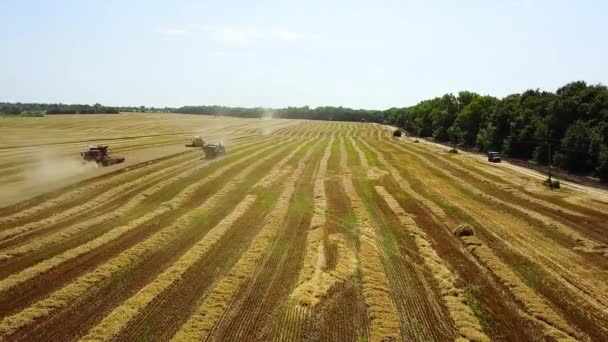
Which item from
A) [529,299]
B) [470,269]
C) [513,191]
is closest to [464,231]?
[470,269]

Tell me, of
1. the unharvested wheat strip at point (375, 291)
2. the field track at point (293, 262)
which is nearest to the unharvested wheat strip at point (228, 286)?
the field track at point (293, 262)

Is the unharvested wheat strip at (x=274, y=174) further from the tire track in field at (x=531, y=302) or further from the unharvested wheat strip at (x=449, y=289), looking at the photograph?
the tire track in field at (x=531, y=302)

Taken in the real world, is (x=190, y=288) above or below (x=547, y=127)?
below

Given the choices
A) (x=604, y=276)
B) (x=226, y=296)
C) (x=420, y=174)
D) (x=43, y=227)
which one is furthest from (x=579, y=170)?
(x=43, y=227)

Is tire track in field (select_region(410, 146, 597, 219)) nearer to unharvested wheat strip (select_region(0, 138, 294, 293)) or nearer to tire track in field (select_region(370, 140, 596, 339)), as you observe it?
tire track in field (select_region(370, 140, 596, 339))

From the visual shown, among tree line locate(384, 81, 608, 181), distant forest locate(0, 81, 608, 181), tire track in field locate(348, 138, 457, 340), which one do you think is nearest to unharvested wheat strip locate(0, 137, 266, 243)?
tire track in field locate(348, 138, 457, 340)

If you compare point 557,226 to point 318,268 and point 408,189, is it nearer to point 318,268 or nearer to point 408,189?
point 408,189
